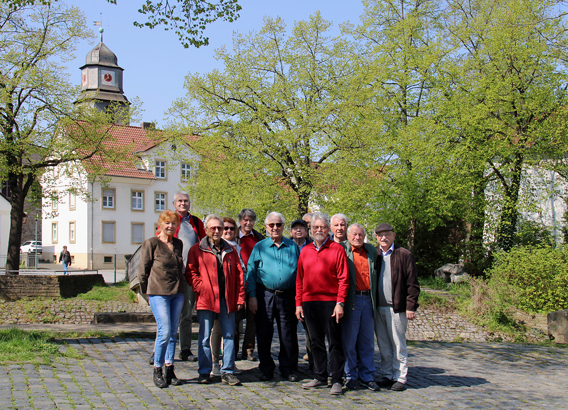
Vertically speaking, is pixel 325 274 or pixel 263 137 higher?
pixel 263 137

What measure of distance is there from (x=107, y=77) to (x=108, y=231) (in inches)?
1130

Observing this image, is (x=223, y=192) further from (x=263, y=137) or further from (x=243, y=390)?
(x=243, y=390)

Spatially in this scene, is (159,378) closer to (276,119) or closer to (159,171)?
(276,119)

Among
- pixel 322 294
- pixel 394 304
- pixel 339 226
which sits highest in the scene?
pixel 339 226

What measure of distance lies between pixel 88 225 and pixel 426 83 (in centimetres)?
2829

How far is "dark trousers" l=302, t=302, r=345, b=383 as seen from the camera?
6.09 metres

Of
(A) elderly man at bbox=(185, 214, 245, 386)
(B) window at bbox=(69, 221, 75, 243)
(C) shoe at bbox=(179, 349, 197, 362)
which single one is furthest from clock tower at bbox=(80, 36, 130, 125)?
(A) elderly man at bbox=(185, 214, 245, 386)

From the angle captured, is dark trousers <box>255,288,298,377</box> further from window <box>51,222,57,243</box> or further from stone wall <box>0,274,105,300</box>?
window <box>51,222,57,243</box>

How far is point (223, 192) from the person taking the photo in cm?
2284

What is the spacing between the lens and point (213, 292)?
614cm

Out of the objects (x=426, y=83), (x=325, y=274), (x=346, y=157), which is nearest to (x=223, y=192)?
(x=346, y=157)

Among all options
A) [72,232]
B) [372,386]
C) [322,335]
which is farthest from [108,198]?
[372,386]

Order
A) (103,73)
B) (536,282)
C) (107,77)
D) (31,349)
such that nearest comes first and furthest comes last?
(31,349) → (536,282) → (103,73) → (107,77)

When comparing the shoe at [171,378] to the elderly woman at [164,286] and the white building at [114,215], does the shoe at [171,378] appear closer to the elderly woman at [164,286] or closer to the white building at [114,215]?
the elderly woman at [164,286]
